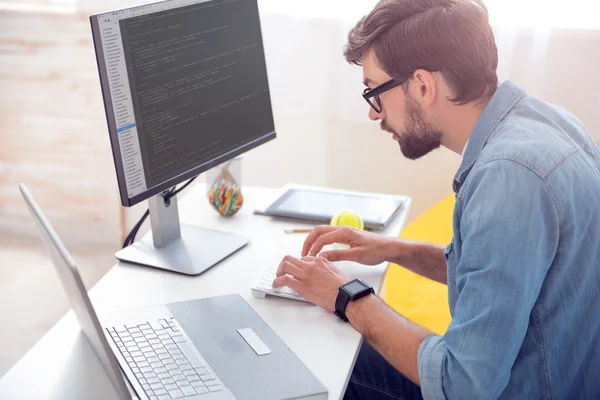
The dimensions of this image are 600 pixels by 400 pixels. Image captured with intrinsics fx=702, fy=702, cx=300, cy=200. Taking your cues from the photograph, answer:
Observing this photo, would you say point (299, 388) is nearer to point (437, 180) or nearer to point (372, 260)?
point (372, 260)

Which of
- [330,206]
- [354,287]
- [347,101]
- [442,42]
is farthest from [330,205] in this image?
[347,101]

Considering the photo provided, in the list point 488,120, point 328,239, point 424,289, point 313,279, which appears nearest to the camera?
point 488,120

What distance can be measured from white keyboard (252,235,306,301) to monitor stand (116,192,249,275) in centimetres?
10

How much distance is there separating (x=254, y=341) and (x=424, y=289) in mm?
884

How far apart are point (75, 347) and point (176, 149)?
442mm

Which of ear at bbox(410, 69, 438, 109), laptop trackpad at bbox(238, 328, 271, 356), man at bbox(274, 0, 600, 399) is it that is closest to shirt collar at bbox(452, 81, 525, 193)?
man at bbox(274, 0, 600, 399)

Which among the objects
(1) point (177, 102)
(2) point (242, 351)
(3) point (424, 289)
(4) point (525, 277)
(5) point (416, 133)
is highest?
(1) point (177, 102)

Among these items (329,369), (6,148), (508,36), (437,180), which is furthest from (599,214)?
(6,148)

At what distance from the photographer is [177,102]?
139cm

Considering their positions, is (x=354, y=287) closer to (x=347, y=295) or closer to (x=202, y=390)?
(x=347, y=295)

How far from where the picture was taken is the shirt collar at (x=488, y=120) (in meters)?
1.19

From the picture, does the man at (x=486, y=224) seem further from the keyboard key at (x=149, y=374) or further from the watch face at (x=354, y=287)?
the keyboard key at (x=149, y=374)

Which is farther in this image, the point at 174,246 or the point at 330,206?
the point at 330,206

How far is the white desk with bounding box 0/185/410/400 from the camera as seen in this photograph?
3.50 feet
